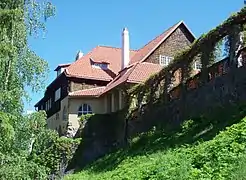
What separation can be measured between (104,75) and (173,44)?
19.8 ft

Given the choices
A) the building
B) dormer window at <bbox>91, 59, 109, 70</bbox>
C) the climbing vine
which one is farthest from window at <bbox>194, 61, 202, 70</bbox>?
dormer window at <bbox>91, 59, 109, 70</bbox>

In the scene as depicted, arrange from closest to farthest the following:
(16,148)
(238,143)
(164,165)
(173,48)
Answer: (238,143) → (164,165) → (16,148) → (173,48)

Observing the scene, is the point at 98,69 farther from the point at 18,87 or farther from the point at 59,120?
the point at 18,87

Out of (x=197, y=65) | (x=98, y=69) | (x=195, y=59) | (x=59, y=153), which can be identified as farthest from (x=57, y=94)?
(x=195, y=59)

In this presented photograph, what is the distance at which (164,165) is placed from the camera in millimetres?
13344

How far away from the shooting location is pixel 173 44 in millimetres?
35969

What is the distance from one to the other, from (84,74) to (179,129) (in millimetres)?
17157

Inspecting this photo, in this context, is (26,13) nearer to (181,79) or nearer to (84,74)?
(181,79)

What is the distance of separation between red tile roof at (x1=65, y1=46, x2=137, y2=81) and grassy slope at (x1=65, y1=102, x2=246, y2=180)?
1473cm

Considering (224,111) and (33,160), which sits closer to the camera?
(33,160)

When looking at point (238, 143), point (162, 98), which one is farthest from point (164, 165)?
point (162, 98)

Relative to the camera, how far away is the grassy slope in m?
11.0

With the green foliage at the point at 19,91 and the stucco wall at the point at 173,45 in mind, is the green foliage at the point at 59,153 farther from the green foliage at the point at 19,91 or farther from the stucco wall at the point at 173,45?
the green foliage at the point at 19,91

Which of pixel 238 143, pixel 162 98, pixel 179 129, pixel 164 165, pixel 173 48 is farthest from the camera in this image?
pixel 173 48
